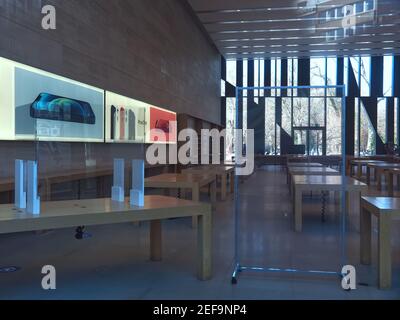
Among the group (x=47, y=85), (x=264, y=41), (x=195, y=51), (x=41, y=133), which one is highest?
(x=264, y=41)

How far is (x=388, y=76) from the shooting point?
21484mm

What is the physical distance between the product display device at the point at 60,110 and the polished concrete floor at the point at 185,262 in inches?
54.3

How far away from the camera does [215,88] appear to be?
1934 centimetres

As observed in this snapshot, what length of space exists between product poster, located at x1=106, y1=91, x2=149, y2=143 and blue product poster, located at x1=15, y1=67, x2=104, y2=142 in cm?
25

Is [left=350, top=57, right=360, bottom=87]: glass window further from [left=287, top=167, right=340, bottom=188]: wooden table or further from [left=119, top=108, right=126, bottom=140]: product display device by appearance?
[left=119, top=108, right=126, bottom=140]: product display device

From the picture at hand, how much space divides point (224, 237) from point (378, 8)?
40.0ft

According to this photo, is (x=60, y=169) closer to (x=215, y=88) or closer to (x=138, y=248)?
(x=138, y=248)

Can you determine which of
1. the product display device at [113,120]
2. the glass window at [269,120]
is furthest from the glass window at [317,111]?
the product display device at [113,120]

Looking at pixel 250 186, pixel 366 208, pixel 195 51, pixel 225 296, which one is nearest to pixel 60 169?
pixel 225 296

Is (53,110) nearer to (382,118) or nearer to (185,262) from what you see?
(185,262)

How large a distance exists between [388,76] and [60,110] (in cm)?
1980

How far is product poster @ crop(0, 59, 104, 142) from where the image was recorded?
4578mm

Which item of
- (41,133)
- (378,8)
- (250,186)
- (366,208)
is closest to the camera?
(366,208)

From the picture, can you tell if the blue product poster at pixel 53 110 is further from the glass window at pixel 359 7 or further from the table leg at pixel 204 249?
the glass window at pixel 359 7
